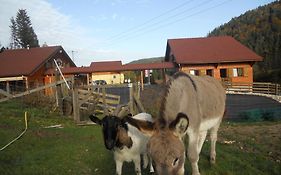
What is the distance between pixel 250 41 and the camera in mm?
74125

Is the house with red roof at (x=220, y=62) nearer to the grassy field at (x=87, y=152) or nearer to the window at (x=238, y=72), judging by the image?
the window at (x=238, y=72)

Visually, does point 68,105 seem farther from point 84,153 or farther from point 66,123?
point 84,153

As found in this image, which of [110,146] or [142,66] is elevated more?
[142,66]

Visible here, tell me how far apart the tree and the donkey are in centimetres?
8926

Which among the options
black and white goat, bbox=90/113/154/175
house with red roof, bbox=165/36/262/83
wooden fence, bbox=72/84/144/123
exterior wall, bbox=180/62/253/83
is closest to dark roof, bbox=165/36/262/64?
house with red roof, bbox=165/36/262/83

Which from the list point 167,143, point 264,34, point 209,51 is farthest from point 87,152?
point 264,34

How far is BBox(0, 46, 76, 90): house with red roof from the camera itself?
41.6 meters

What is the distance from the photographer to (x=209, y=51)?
138 ft

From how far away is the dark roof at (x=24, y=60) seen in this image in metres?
41.7

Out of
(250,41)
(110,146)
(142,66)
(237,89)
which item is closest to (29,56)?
(142,66)

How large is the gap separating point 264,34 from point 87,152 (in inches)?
2906

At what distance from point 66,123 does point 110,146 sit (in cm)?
899

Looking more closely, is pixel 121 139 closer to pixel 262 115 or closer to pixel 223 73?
pixel 262 115

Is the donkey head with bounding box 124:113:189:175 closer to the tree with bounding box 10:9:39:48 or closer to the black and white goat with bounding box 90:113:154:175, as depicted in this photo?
the black and white goat with bounding box 90:113:154:175
